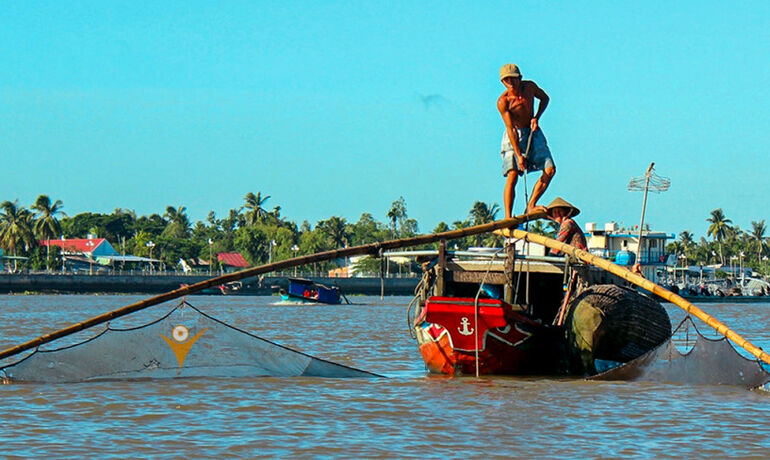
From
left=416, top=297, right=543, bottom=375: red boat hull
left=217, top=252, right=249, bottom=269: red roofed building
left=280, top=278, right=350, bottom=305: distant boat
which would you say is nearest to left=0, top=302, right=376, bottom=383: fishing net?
left=416, top=297, right=543, bottom=375: red boat hull

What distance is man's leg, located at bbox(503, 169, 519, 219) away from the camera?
15.3 meters

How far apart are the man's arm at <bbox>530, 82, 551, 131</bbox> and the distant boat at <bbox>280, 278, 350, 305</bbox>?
162ft

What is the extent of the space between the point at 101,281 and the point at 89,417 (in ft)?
257

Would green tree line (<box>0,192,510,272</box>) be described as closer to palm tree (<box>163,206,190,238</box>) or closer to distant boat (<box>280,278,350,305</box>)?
palm tree (<box>163,206,190,238</box>)

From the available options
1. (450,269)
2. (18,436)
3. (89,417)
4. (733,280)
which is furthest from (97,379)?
(733,280)

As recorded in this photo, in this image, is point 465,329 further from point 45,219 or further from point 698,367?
point 45,219

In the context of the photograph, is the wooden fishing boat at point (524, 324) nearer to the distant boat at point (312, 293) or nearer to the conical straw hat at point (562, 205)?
the conical straw hat at point (562, 205)

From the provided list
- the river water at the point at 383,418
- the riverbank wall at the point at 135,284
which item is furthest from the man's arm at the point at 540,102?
the riverbank wall at the point at 135,284

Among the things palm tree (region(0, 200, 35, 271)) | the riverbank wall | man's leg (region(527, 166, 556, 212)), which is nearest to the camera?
man's leg (region(527, 166, 556, 212))

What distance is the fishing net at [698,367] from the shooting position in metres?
13.9

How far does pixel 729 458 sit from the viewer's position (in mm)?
9562

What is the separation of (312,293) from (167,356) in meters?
51.0

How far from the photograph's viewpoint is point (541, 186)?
15344 millimetres

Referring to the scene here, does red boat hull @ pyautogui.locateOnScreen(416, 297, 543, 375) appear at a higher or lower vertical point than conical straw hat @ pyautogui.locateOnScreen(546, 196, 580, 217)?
lower
